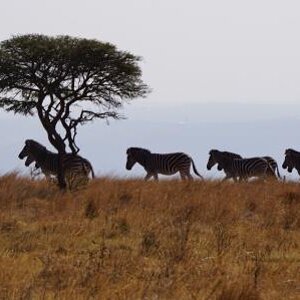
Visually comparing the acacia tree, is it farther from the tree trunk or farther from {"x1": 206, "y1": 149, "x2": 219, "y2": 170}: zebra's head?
{"x1": 206, "y1": 149, "x2": 219, "y2": 170}: zebra's head

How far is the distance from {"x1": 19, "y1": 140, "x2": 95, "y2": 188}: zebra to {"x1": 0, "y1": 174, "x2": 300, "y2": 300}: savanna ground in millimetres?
2311

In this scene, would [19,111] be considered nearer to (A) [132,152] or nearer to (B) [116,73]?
(B) [116,73]

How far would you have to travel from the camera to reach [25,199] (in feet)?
47.5

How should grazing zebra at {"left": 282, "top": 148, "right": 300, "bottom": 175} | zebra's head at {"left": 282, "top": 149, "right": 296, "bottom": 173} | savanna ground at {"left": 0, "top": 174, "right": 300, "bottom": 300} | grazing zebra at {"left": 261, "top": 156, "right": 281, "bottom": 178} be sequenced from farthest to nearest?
zebra's head at {"left": 282, "top": 149, "right": 296, "bottom": 173}, grazing zebra at {"left": 282, "top": 148, "right": 300, "bottom": 175}, grazing zebra at {"left": 261, "top": 156, "right": 281, "bottom": 178}, savanna ground at {"left": 0, "top": 174, "right": 300, "bottom": 300}

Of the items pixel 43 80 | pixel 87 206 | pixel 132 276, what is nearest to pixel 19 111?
pixel 43 80

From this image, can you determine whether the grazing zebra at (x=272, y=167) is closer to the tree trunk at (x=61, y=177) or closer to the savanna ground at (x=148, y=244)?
the savanna ground at (x=148, y=244)

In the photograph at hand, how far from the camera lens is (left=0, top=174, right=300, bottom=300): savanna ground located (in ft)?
23.4

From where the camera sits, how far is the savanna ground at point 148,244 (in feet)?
23.4

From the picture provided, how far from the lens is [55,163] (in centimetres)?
2005

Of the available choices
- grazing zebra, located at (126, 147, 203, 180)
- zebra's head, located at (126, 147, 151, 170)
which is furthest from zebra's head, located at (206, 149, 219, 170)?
zebra's head, located at (126, 147, 151, 170)

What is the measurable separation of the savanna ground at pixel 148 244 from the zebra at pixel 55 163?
2.31m

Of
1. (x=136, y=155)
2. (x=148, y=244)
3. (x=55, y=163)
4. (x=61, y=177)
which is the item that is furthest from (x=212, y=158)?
(x=148, y=244)

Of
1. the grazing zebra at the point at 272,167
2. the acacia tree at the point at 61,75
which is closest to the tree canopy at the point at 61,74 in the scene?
the acacia tree at the point at 61,75

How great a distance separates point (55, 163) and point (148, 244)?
429 inches
